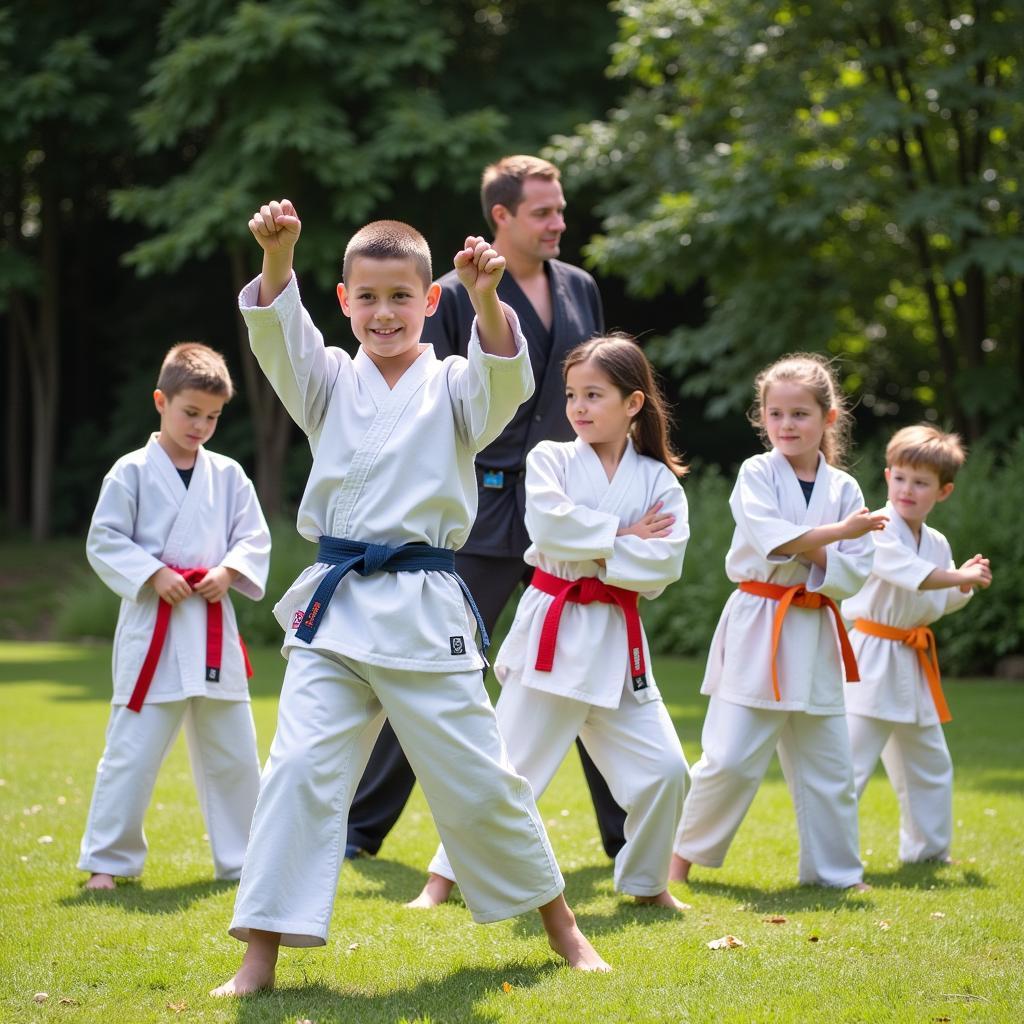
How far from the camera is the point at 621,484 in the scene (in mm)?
4938

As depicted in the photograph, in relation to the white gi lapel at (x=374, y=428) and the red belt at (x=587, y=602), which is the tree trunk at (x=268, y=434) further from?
the white gi lapel at (x=374, y=428)

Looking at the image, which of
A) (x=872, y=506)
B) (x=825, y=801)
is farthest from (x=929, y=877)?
(x=872, y=506)

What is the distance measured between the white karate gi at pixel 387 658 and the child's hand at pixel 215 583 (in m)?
Answer: 1.49

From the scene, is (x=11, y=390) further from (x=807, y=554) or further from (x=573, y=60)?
(x=807, y=554)

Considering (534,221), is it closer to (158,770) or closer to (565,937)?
(158,770)

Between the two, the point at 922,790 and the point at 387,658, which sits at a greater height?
the point at 387,658

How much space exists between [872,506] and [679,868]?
7782 mm

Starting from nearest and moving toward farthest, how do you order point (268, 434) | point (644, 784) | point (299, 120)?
point (644, 784)
point (299, 120)
point (268, 434)

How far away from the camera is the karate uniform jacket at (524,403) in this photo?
5555 millimetres

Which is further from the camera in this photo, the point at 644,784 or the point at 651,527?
the point at 651,527

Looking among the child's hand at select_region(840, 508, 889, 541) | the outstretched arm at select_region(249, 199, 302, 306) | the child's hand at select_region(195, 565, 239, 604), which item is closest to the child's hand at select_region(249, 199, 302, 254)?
the outstretched arm at select_region(249, 199, 302, 306)

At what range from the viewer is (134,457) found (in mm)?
5500

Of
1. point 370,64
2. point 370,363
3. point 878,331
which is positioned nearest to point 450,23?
point 370,64

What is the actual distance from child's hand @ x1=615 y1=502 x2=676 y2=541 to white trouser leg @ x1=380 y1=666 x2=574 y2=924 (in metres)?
1.07
